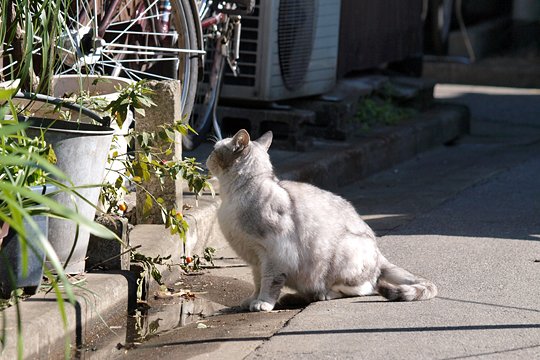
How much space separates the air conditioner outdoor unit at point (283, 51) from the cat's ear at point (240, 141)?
3069mm

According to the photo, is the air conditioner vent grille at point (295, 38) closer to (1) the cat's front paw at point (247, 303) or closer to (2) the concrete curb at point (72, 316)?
(1) the cat's front paw at point (247, 303)

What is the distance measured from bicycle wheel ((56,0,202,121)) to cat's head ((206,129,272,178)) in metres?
0.52

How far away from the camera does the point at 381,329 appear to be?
4.12 m

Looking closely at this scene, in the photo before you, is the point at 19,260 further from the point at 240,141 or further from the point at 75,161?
the point at 240,141

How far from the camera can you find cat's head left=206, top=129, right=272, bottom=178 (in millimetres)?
4660

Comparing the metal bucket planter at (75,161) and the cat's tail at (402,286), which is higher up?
the metal bucket planter at (75,161)

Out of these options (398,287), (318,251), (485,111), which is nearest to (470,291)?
(398,287)

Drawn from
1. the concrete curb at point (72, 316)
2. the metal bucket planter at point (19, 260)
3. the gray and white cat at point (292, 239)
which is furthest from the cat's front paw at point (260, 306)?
the metal bucket planter at point (19, 260)

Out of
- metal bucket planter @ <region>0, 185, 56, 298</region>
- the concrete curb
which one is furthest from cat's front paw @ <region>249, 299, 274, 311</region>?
metal bucket planter @ <region>0, 185, 56, 298</region>

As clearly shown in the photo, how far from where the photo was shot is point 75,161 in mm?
4121

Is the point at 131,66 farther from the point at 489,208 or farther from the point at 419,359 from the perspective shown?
the point at 419,359

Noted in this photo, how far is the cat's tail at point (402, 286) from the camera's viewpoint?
4.58 metres

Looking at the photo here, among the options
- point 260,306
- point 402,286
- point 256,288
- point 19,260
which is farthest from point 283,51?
point 19,260

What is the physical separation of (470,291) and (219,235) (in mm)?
1756
